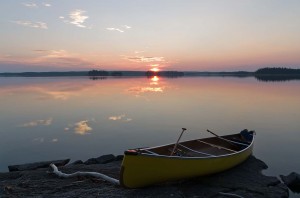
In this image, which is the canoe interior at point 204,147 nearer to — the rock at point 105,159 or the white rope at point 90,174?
the white rope at point 90,174

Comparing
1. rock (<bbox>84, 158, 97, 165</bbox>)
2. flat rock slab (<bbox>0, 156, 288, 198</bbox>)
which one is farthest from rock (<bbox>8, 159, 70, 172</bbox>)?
rock (<bbox>84, 158, 97, 165</bbox>)

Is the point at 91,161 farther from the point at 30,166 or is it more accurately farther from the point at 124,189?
the point at 124,189

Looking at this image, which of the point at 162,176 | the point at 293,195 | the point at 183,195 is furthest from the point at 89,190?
the point at 293,195

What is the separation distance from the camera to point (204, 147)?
13234mm

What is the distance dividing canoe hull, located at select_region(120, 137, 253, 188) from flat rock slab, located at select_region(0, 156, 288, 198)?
33 centimetres

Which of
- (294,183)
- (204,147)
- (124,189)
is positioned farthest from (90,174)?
(294,183)

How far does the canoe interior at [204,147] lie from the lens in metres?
11.2

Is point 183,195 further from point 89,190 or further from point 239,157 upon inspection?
point 239,157

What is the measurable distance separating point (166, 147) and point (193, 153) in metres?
1.53

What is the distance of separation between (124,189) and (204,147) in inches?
210

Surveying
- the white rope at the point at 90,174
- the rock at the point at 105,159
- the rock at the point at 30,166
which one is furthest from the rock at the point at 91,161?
the white rope at the point at 90,174

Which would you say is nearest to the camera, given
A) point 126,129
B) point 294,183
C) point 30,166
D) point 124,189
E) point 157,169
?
point 157,169

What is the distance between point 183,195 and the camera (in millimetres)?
8789

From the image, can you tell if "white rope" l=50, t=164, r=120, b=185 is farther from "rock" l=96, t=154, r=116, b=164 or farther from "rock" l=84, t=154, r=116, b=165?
"rock" l=96, t=154, r=116, b=164
